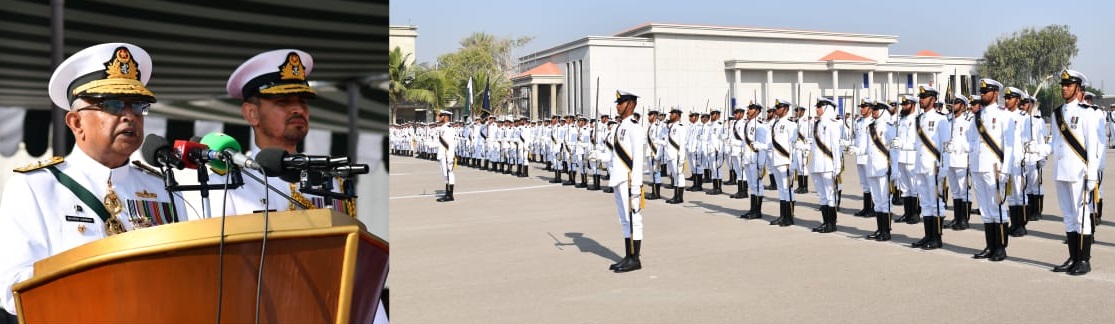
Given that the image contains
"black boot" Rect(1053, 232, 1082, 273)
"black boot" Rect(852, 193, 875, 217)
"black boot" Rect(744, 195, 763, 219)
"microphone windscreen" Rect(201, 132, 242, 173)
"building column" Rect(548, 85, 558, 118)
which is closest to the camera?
"microphone windscreen" Rect(201, 132, 242, 173)

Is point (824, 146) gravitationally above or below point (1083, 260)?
above

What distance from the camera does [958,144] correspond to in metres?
9.98

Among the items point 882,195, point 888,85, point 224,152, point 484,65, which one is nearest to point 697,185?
point 882,195

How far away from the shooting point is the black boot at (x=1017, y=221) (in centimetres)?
1025

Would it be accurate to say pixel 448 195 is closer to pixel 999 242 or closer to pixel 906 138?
pixel 906 138

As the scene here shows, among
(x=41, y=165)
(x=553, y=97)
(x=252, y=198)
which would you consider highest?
(x=553, y=97)

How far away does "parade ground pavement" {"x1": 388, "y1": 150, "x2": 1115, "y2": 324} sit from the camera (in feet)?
20.3

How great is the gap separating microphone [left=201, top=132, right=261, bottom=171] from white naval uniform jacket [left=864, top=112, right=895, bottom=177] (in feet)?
32.4

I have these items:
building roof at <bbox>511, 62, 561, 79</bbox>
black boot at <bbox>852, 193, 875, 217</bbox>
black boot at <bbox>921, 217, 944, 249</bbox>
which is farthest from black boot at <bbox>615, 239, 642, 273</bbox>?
building roof at <bbox>511, 62, 561, 79</bbox>

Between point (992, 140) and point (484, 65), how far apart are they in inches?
1544

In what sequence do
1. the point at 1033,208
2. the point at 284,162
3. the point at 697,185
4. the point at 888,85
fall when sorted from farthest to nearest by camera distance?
the point at 888,85 → the point at 697,185 → the point at 1033,208 → the point at 284,162

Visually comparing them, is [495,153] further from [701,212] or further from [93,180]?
[93,180]

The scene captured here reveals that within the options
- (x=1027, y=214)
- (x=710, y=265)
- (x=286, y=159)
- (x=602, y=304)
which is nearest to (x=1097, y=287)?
(x=710, y=265)

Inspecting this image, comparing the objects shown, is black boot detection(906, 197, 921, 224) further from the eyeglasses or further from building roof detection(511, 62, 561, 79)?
building roof detection(511, 62, 561, 79)
